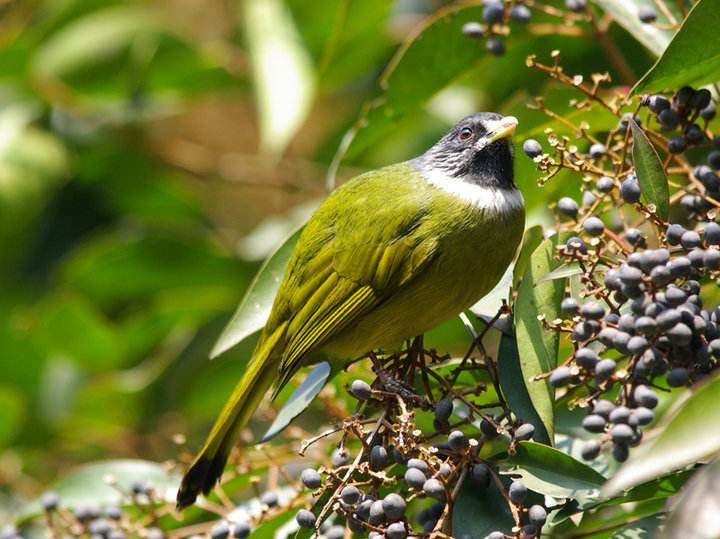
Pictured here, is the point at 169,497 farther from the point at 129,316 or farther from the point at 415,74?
the point at 129,316

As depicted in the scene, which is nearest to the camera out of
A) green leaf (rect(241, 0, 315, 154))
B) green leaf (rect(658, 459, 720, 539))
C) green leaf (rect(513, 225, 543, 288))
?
green leaf (rect(658, 459, 720, 539))

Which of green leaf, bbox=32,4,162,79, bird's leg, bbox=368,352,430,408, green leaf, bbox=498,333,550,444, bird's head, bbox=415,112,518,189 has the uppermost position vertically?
green leaf, bbox=32,4,162,79

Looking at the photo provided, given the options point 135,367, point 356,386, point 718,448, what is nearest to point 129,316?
point 135,367

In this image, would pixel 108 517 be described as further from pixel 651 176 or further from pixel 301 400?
pixel 651 176

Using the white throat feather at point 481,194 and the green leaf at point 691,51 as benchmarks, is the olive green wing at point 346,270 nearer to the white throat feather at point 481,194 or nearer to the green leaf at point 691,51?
the white throat feather at point 481,194

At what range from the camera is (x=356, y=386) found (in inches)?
82.7

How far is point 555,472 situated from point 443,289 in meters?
0.67

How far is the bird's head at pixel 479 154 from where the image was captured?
8.82ft

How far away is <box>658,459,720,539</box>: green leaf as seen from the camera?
52.7 inches

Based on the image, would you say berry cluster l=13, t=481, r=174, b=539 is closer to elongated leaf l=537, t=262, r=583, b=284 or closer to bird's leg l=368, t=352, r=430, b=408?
bird's leg l=368, t=352, r=430, b=408

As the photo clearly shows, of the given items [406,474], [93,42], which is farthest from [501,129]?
[93,42]

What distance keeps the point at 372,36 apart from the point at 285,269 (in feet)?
5.42

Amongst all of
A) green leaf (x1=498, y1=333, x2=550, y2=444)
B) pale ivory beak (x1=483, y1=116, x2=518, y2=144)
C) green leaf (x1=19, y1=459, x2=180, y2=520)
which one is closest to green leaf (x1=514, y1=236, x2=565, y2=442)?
green leaf (x1=498, y1=333, x2=550, y2=444)

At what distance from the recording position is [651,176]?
1.92 meters
